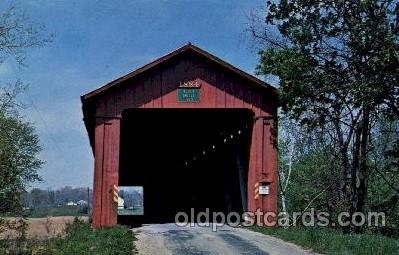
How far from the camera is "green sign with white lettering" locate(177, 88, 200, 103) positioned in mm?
20922

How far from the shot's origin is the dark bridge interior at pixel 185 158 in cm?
2430

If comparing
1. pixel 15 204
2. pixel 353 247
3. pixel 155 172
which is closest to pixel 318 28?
pixel 353 247

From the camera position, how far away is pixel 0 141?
17391 millimetres

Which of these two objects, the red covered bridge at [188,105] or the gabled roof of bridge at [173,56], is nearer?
the gabled roof of bridge at [173,56]

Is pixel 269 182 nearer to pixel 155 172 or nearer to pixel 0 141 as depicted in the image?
pixel 0 141

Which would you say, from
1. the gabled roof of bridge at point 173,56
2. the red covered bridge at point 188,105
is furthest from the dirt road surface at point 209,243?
the gabled roof of bridge at point 173,56

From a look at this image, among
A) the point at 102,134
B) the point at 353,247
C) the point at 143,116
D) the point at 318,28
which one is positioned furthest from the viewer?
the point at 143,116

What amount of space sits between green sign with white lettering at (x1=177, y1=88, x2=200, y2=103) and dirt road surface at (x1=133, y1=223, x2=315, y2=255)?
483 centimetres

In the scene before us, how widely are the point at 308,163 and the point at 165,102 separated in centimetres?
1429

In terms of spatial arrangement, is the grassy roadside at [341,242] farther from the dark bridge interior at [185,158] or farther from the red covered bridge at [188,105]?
the dark bridge interior at [185,158]

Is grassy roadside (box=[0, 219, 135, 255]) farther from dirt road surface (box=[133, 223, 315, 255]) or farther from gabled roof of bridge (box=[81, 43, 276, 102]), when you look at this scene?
gabled roof of bridge (box=[81, 43, 276, 102])

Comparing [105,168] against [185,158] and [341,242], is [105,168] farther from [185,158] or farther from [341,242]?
[185,158]

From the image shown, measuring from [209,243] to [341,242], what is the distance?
3415 millimetres

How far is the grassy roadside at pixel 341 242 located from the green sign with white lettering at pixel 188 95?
21.3 feet
